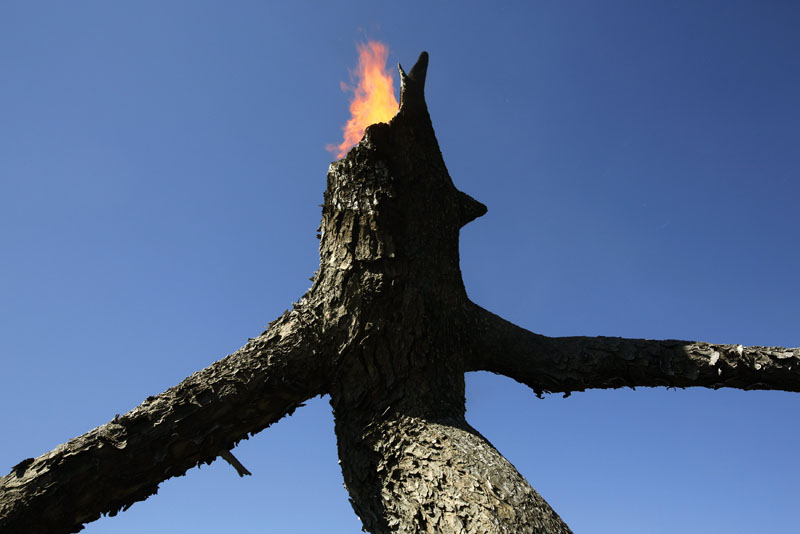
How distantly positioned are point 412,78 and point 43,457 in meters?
4.01

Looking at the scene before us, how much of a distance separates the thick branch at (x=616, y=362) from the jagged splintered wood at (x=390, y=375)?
0.04 feet

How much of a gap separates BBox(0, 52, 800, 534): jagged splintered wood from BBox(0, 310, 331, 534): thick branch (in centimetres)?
1

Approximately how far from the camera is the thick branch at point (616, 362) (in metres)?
4.93

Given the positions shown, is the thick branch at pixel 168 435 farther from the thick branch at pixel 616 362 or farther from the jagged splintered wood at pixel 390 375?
the thick branch at pixel 616 362

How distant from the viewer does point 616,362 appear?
4965 mm

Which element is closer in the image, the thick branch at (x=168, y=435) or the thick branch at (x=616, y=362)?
the thick branch at (x=168, y=435)

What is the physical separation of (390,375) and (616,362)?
225 cm

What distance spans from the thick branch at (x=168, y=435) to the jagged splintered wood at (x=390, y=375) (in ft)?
0.03

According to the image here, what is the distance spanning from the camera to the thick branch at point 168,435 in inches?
135

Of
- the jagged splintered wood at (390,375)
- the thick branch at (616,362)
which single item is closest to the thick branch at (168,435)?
the jagged splintered wood at (390,375)

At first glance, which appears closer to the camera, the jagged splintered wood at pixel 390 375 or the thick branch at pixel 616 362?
the jagged splintered wood at pixel 390 375

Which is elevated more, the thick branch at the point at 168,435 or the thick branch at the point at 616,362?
the thick branch at the point at 616,362

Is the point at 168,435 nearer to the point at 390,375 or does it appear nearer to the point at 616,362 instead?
the point at 390,375

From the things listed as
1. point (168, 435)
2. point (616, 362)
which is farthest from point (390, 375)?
point (616, 362)
